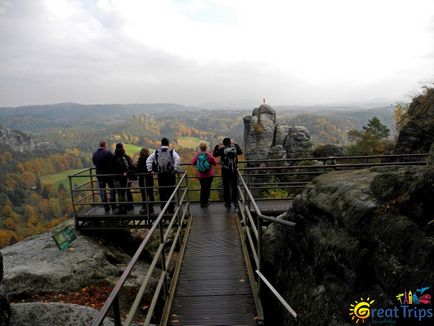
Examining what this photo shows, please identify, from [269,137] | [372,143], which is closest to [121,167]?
[269,137]

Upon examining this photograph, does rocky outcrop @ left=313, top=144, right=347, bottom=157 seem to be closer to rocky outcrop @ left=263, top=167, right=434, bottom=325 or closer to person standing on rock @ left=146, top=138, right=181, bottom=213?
person standing on rock @ left=146, top=138, right=181, bottom=213

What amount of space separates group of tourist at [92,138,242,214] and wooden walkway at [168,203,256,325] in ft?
5.06

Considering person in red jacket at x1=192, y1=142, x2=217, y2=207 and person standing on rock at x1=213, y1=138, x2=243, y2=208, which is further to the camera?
person in red jacket at x1=192, y1=142, x2=217, y2=207

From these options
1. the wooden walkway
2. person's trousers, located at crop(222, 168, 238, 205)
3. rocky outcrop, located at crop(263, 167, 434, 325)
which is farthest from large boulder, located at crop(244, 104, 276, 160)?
rocky outcrop, located at crop(263, 167, 434, 325)

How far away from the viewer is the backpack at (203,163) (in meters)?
10.0

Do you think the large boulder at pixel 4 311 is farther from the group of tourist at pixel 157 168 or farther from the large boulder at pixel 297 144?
the large boulder at pixel 297 144

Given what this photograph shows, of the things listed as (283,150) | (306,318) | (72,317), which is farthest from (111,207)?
(283,150)

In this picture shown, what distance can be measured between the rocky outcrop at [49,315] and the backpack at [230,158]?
5.34 m

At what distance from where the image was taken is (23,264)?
340 inches

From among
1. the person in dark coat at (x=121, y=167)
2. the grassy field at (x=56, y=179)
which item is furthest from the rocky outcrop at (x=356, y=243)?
the grassy field at (x=56, y=179)

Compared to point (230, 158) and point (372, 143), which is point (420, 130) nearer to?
point (230, 158)

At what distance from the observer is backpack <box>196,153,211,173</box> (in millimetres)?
10023

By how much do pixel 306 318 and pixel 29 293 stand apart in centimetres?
629

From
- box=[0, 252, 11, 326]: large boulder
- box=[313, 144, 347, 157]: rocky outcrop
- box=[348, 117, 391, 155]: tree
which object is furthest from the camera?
box=[348, 117, 391, 155]: tree
